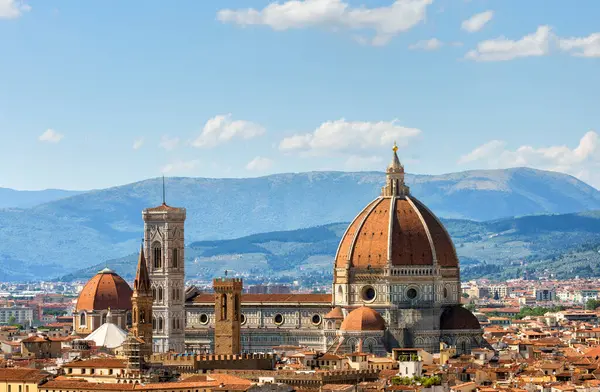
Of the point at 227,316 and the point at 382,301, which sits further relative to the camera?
the point at 382,301

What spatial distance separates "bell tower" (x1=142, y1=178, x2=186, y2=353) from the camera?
433 ft

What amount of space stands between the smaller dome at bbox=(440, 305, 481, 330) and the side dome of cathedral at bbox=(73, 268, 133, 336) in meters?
26.5

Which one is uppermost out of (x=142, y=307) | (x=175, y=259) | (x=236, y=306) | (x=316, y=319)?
(x=175, y=259)

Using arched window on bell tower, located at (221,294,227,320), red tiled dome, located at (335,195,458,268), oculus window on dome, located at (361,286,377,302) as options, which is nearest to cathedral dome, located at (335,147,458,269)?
red tiled dome, located at (335,195,458,268)

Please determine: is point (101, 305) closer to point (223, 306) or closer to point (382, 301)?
point (382, 301)

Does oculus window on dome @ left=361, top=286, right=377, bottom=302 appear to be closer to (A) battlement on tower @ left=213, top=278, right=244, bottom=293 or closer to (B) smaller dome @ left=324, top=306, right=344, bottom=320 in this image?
(B) smaller dome @ left=324, top=306, right=344, bottom=320

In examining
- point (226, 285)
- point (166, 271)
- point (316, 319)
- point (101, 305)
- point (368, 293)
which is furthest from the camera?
point (101, 305)

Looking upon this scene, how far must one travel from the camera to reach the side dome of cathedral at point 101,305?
141 metres

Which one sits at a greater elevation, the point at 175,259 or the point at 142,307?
the point at 175,259

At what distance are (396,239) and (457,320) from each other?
24.2ft

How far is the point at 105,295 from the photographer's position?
143m

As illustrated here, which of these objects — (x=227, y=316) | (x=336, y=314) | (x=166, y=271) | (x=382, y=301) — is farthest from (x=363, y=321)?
(x=166, y=271)

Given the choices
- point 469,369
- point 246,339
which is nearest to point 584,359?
point 469,369

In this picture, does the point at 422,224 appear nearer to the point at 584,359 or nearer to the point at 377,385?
the point at 584,359
